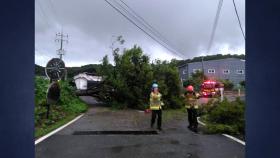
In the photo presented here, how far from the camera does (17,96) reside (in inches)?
213

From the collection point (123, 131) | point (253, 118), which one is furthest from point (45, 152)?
point (253, 118)

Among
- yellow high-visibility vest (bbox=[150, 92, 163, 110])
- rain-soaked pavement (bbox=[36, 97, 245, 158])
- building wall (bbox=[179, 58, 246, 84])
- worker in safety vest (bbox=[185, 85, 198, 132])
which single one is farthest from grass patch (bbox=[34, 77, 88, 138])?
building wall (bbox=[179, 58, 246, 84])

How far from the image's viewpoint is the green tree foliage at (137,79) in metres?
28.8

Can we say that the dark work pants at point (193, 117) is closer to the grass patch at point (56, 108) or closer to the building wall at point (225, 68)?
the grass patch at point (56, 108)

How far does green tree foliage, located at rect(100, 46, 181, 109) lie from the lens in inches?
1135

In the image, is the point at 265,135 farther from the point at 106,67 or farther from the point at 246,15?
the point at 106,67

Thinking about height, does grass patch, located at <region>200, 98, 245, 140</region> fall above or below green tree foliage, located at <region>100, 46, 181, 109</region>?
below

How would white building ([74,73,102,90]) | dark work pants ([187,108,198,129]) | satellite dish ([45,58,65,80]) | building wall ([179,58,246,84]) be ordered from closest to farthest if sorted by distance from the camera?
1. dark work pants ([187,108,198,129])
2. satellite dish ([45,58,65,80])
3. white building ([74,73,102,90])
4. building wall ([179,58,246,84])

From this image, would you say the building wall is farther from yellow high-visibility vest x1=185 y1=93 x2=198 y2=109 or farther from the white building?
yellow high-visibility vest x1=185 y1=93 x2=198 y2=109

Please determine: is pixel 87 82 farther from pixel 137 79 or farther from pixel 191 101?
pixel 191 101

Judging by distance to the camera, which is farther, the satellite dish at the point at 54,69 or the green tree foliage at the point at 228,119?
the satellite dish at the point at 54,69

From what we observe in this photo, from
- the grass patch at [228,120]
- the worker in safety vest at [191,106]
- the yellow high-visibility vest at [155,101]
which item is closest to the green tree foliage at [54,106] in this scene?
the yellow high-visibility vest at [155,101]

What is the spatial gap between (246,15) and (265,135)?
167 centimetres

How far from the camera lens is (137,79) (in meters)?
29.2
